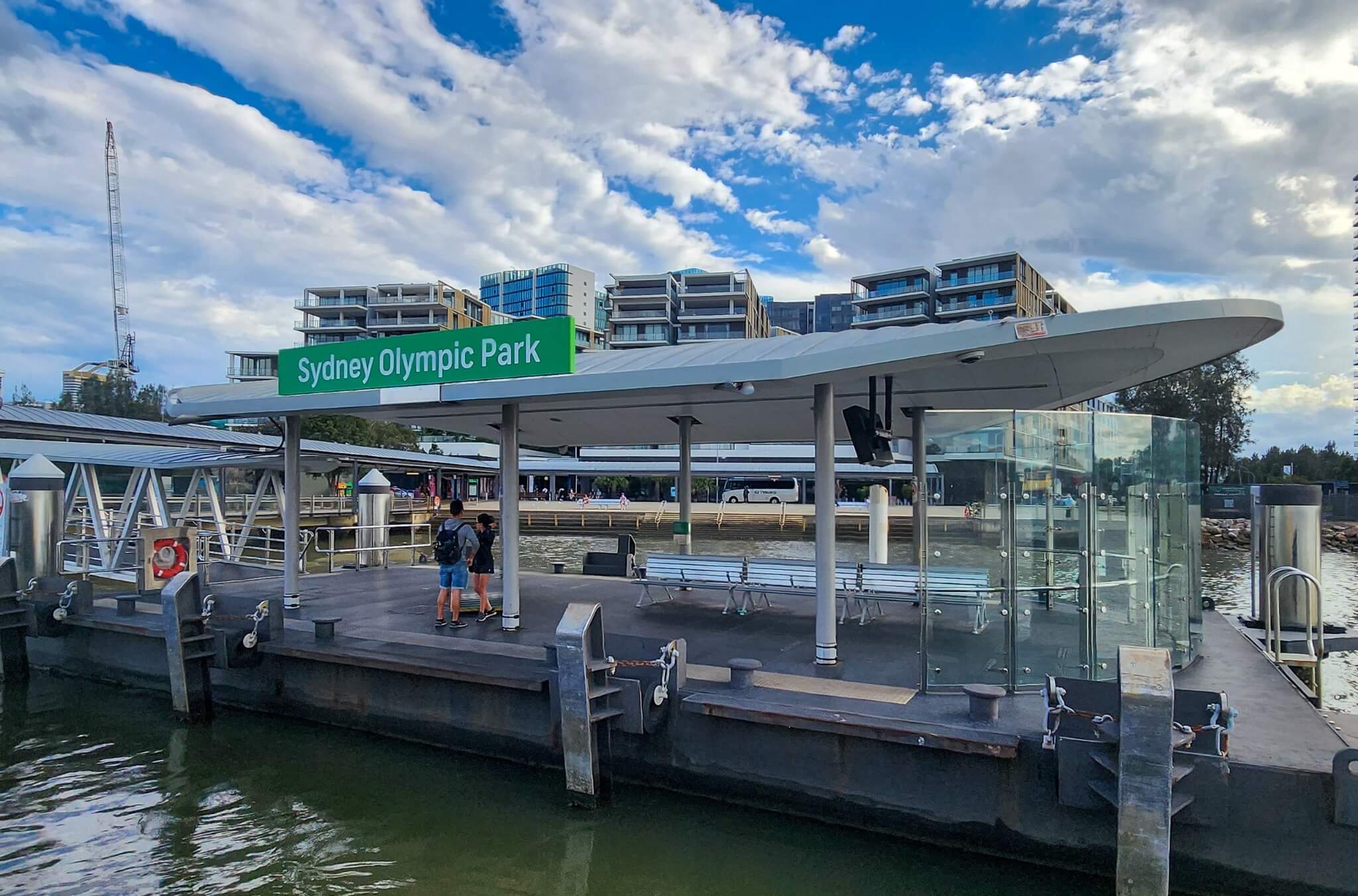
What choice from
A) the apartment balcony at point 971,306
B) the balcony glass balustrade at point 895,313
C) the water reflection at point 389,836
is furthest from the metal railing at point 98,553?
the balcony glass balustrade at point 895,313

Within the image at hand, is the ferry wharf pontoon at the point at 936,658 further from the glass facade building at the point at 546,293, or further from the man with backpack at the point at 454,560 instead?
the glass facade building at the point at 546,293

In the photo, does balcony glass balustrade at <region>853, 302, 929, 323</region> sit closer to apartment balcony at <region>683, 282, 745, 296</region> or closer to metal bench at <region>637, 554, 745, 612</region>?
apartment balcony at <region>683, 282, 745, 296</region>

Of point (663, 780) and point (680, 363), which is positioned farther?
point (680, 363)

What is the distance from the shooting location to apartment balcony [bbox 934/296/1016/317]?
77188 mm

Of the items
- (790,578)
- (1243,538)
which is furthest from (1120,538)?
(1243,538)

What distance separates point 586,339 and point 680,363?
394 feet

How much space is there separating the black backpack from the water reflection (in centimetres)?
248

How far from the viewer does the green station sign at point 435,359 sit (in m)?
8.75

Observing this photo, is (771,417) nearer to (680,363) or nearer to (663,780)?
(680,363)

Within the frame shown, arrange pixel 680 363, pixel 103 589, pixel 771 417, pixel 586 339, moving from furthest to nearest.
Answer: pixel 586 339, pixel 103 589, pixel 771 417, pixel 680 363

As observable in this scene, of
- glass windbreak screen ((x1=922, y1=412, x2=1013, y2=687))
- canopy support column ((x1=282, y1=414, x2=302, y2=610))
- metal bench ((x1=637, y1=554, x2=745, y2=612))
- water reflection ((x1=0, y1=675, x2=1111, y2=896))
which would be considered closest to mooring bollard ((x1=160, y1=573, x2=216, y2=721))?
water reflection ((x1=0, y1=675, x2=1111, y2=896))

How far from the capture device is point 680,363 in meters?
9.15

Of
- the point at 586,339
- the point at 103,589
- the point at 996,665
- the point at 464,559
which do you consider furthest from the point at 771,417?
the point at 586,339

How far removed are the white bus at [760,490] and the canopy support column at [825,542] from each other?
44662mm
